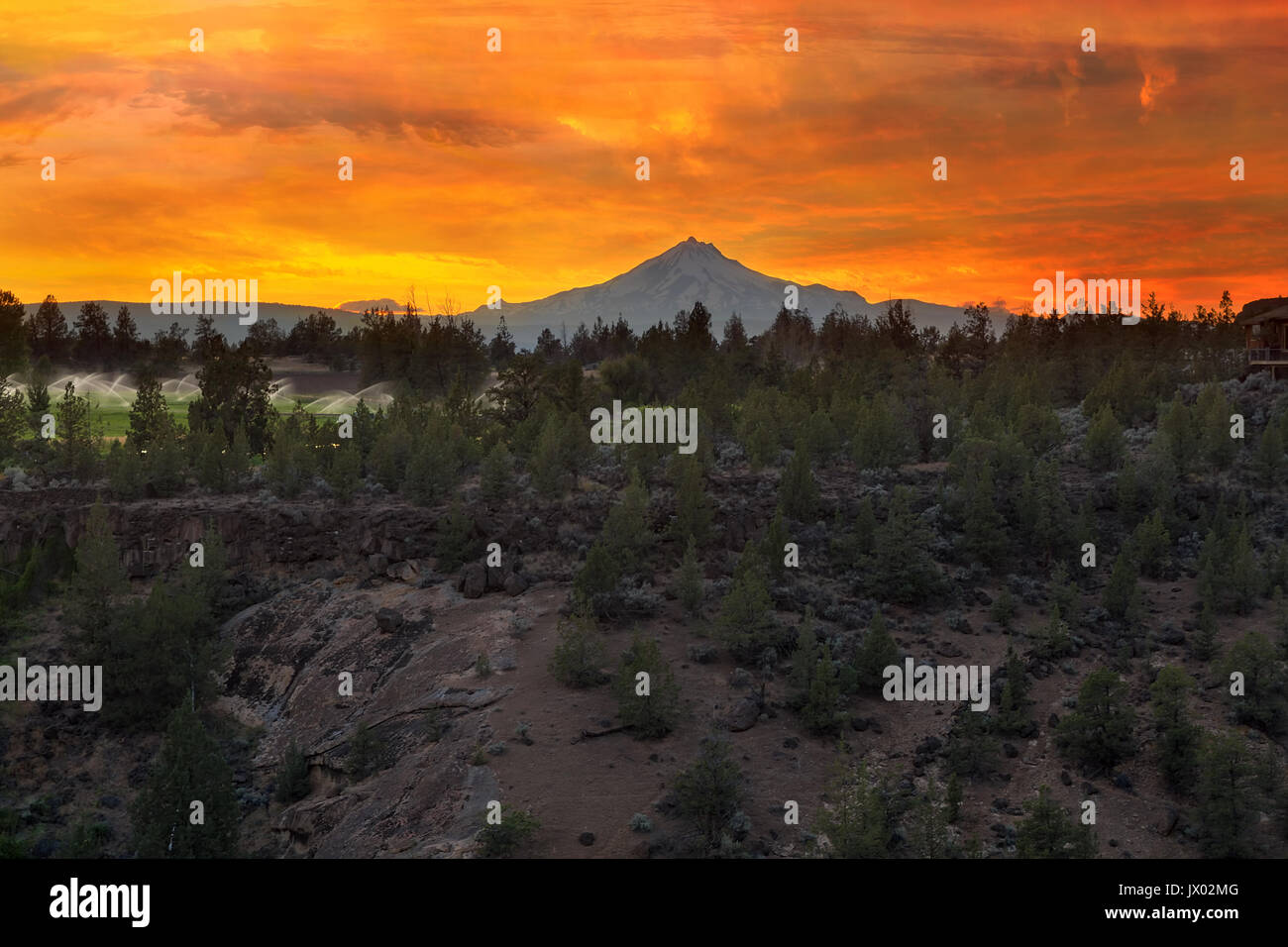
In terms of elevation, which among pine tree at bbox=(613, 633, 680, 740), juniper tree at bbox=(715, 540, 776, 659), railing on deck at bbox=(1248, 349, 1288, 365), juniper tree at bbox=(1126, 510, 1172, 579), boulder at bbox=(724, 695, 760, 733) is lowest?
boulder at bbox=(724, 695, 760, 733)

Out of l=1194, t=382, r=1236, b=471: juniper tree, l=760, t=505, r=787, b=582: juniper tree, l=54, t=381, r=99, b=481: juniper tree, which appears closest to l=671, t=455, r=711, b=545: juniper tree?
l=760, t=505, r=787, b=582: juniper tree

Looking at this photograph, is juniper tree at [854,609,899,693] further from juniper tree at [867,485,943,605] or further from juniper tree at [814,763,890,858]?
juniper tree at [814,763,890,858]

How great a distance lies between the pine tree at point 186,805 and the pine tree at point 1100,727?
634 inches

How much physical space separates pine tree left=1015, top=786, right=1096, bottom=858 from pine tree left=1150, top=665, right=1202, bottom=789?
15.0ft

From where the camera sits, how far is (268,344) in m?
110

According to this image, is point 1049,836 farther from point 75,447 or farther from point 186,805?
point 75,447

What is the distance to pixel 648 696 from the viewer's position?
20.3 m

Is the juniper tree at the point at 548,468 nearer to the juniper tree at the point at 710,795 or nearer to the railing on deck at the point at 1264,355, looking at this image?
the juniper tree at the point at 710,795

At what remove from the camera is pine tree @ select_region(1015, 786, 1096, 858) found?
49.6 feet

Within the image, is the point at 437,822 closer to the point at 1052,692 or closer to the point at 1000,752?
the point at 1000,752

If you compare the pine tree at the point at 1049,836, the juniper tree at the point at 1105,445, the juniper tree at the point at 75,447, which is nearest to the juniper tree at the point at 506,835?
the pine tree at the point at 1049,836
